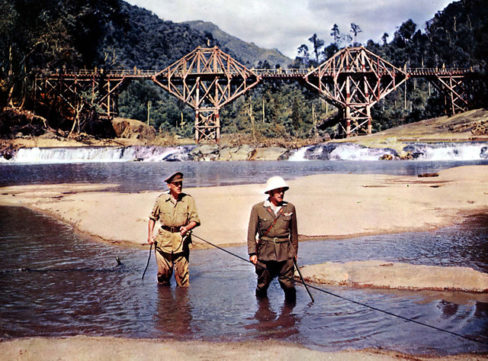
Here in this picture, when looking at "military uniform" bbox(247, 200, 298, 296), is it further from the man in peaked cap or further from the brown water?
the man in peaked cap

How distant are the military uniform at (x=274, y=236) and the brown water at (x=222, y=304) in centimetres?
59

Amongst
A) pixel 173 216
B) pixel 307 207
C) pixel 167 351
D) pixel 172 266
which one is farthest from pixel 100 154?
pixel 167 351

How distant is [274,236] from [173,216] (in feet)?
4.91

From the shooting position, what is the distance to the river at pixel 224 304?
4.75 m

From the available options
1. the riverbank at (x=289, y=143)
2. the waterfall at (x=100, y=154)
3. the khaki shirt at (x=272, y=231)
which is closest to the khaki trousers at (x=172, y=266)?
the khaki shirt at (x=272, y=231)

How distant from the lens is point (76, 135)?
1994 inches

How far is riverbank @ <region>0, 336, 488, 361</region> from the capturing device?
412 cm

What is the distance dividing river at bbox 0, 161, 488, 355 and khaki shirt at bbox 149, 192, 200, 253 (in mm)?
669

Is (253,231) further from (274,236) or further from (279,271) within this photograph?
(279,271)

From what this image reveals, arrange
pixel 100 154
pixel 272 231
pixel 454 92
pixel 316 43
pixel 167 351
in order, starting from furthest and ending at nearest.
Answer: pixel 316 43, pixel 454 92, pixel 100 154, pixel 272 231, pixel 167 351

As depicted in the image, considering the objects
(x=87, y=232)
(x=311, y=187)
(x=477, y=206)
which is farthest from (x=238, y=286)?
(x=311, y=187)

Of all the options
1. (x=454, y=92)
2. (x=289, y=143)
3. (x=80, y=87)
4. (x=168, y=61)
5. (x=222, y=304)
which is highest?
(x=168, y=61)

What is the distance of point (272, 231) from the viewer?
5.32 meters

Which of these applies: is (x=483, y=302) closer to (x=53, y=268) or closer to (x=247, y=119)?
(x=53, y=268)
